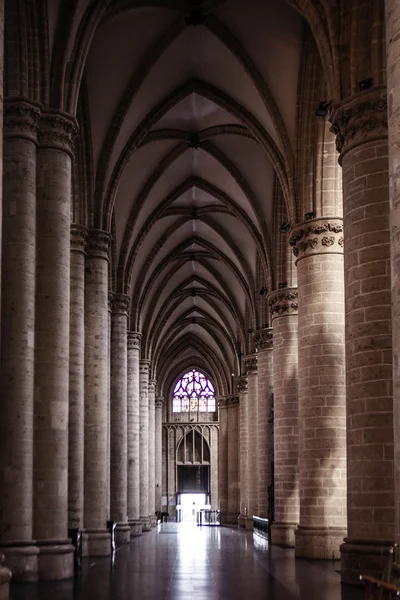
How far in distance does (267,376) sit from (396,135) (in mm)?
28070

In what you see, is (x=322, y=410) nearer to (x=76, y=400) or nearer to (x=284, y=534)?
(x=76, y=400)

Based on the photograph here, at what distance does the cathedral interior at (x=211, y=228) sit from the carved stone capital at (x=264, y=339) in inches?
3.5

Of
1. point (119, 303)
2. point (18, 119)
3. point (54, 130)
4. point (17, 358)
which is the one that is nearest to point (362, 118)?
point (54, 130)

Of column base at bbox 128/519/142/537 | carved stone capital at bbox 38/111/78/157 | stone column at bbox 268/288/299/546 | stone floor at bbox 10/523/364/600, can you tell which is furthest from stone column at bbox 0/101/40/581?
column base at bbox 128/519/142/537

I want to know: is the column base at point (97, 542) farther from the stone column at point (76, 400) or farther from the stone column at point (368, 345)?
the stone column at point (368, 345)

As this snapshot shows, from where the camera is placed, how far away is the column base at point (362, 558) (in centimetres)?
1669

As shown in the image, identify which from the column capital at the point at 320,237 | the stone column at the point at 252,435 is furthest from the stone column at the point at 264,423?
the column capital at the point at 320,237

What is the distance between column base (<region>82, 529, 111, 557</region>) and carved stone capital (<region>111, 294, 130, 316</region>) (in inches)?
421

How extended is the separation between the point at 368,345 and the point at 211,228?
85.8ft

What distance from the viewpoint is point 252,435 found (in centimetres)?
4406

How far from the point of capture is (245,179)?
34250 millimetres

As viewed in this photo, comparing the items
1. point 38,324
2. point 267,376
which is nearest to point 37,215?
point 38,324

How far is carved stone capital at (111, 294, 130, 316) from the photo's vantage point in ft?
116

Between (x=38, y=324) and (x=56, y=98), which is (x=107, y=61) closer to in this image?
(x=56, y=98)
